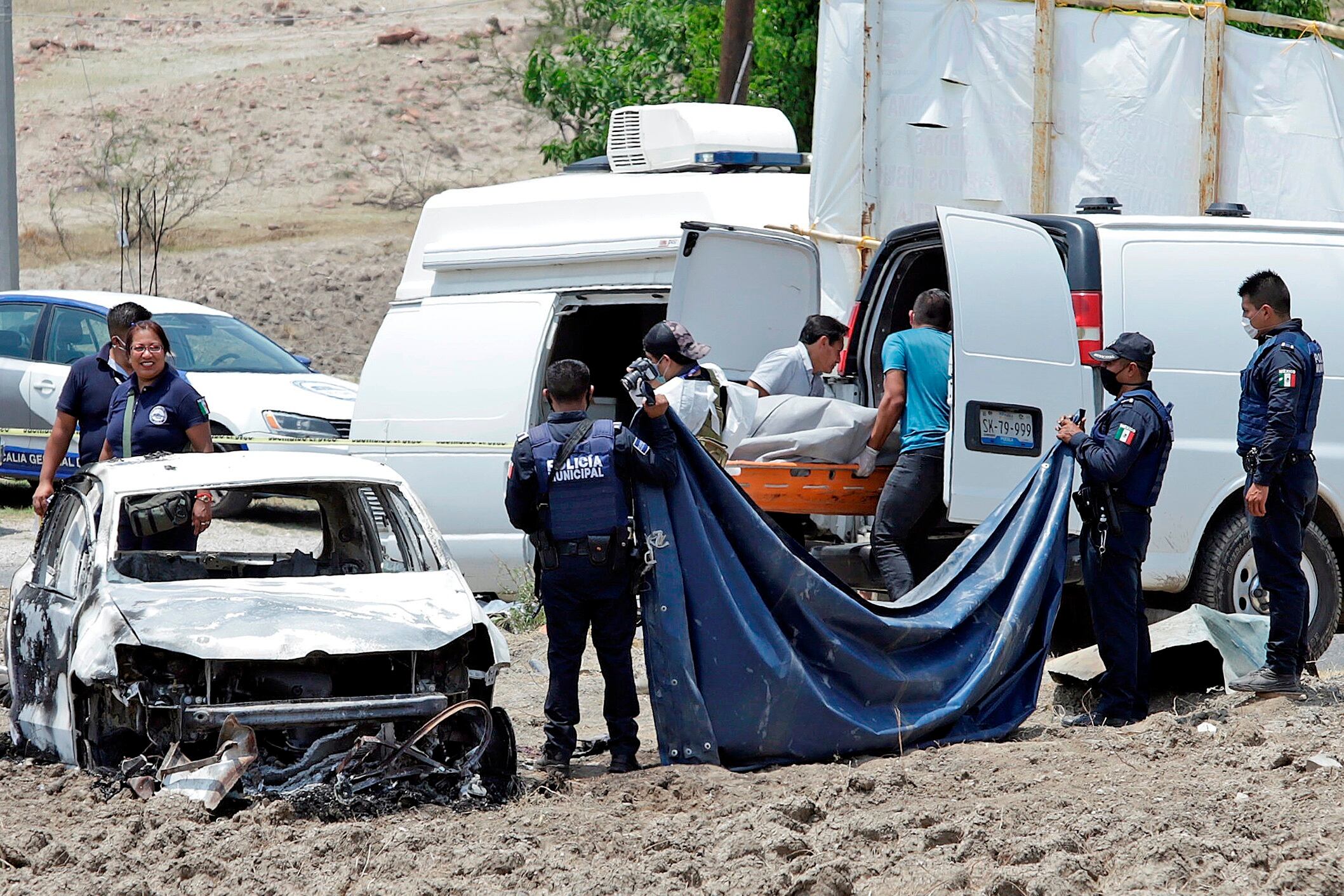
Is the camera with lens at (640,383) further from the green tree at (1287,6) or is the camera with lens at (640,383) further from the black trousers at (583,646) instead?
the green tree at (1287,6)

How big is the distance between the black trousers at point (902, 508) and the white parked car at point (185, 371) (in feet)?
20.6

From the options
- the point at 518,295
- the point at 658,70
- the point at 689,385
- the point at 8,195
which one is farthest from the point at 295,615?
the point at 658,70

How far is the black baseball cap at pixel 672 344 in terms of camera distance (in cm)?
721

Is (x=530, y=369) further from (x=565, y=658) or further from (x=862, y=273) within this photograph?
(x=565, y=658)

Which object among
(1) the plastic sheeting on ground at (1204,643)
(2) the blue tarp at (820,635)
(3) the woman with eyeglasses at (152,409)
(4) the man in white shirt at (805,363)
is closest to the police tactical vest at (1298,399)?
(2) the blue tarp at (820,635)

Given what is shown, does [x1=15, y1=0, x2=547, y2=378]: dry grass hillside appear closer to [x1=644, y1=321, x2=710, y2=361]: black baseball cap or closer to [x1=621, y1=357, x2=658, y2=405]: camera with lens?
[x1=644, y1=321, x2=710, y2=361]: black baseball cap

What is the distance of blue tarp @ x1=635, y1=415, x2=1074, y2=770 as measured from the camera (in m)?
5.97

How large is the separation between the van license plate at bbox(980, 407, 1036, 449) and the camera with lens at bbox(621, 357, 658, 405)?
167 cm

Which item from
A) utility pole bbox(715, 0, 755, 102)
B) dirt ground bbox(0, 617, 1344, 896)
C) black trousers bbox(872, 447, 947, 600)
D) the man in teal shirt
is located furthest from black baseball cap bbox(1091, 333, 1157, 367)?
utility pole bbox(715, 0, 755, 102)

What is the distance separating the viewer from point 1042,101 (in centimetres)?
930

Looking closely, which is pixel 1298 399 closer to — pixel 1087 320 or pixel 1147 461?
pixel 1147 461

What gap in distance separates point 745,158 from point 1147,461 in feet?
16.3

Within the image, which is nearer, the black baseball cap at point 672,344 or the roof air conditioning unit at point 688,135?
the black baseball cap at point 672,344

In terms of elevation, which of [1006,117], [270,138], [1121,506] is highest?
[270,138]
